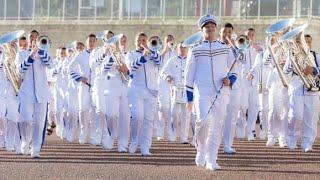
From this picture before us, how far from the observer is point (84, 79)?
19.6 metres

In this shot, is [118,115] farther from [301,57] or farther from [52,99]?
[52,99]

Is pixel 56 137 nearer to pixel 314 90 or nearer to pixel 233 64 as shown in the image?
pixel 314 90

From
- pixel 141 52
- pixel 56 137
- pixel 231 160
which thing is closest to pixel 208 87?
pixel 231 160

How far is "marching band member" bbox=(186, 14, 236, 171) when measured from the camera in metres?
14.2

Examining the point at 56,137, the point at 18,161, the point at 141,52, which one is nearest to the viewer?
the point at 18,161

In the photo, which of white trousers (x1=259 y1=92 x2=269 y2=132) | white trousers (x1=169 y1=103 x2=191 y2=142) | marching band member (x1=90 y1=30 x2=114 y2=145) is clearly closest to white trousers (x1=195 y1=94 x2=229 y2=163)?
marching band member (x1=90 y1=30 x2=114 y2=145)

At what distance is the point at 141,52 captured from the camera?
17375 millimetres

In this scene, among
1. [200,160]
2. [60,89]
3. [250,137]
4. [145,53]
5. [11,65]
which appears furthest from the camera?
[60,89]

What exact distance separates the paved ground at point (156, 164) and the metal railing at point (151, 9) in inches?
770

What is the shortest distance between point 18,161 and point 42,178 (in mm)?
2756

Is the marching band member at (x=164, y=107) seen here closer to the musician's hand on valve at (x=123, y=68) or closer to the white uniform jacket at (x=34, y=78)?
the musician's hand on valve at (x=123, y=68)

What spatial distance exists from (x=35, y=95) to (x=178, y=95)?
210 inches

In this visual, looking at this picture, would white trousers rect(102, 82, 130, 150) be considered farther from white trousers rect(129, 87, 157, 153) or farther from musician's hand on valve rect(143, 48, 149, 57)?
musician's hand on valve rect(143, 48, 149, 57)

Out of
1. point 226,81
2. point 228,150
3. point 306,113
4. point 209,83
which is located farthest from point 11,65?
point 306,113
